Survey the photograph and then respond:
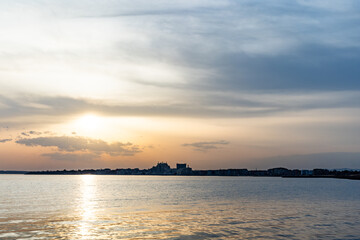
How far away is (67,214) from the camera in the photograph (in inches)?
2334

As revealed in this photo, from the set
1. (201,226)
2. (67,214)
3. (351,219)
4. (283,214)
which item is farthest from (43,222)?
(351,219)

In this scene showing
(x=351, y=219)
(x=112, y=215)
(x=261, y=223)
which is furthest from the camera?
(x=112, y=215)

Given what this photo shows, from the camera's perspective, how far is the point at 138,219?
52.9 m

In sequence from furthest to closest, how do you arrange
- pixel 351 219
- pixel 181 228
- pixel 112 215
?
pixel 112 215 → pixel 351 219 → pixel 181 228

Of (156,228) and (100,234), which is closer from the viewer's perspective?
(100,234)

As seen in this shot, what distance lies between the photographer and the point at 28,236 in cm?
3953

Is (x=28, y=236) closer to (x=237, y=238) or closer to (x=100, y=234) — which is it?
(x=100, y=234)

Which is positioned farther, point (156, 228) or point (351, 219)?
point (351, 219)

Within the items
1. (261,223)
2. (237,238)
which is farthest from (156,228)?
(261,223)

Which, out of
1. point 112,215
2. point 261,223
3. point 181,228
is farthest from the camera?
point 112,215

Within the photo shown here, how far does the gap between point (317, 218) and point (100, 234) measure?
31.6m

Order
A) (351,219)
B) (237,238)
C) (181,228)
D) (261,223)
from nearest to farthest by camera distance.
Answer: (237,238) < (181,228) < (261,223) < (351,219)

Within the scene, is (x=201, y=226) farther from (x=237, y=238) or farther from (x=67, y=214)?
A: (x=67, y=214)

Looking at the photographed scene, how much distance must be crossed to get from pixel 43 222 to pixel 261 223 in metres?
29.2
